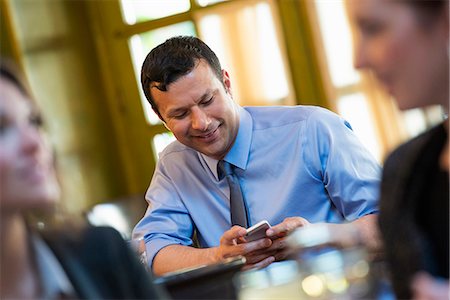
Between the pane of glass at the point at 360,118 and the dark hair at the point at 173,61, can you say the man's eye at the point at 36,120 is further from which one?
the pane of glass at the point at 360,118

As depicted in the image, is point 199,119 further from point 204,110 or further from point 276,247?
point 276,247

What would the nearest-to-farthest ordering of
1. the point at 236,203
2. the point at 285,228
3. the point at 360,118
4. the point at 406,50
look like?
1. the point at 406,50
2. the point at 285,228
3. the point at 236,203
4. the point at 360,118

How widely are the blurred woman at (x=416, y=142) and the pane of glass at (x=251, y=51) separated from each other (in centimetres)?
447

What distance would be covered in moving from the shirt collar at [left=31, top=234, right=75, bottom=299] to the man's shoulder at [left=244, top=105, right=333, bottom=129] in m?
1.66

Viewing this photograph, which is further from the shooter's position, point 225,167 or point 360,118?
point 360,118

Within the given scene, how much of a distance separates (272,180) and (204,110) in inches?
12.3

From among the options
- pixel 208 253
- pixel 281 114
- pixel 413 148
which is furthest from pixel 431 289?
pixel 281 114

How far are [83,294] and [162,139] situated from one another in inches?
201

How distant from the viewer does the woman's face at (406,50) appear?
140 cm

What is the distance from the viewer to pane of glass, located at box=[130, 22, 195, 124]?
20.7 feet

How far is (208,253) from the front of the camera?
285 centimetres

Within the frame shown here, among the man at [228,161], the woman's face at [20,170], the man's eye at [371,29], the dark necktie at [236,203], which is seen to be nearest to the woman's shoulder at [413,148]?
the man's eye at [371,29]

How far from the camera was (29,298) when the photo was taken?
1475mm

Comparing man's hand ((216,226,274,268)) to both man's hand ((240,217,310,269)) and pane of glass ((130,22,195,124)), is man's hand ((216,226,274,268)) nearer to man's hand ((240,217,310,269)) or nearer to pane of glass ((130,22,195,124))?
man's hand ((240,217,310,269))
